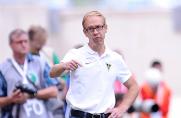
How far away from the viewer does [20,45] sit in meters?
9.23

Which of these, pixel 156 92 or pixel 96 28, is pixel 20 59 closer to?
pixel 96 28

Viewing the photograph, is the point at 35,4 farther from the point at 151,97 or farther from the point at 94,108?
the point at 94,108

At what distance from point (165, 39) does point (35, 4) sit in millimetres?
4879

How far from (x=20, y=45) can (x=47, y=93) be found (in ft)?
1.95

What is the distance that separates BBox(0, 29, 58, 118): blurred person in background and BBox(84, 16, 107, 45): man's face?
74.9 inches

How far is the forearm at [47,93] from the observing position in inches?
362

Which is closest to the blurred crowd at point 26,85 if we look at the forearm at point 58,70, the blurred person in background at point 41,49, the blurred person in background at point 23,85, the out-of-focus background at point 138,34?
the blurred person in background at point 23,85

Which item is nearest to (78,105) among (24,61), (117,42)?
(24,61)

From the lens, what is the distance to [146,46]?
30.9m

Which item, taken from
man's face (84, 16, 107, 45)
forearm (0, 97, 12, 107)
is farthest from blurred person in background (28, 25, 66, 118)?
man's face (84, 16, 107, 45)

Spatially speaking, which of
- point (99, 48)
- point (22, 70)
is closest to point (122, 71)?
point (99, 48)

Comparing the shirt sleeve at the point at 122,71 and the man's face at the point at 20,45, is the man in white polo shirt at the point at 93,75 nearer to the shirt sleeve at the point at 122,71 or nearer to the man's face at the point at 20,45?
the shirt sleeve at the point at 122,71

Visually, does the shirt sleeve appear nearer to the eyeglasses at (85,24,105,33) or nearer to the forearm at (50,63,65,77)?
the eyeglasses at (85,24,105,33)

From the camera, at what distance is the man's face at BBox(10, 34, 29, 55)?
9198mm
